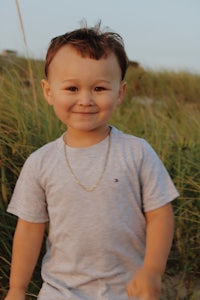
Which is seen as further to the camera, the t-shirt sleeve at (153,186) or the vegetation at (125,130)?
the vegetation at (125,130)

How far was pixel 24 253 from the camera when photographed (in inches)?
63.3

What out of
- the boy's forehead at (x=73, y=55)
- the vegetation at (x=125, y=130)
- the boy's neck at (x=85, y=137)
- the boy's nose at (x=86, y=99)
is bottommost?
the vegetation at (x=125, y=130)

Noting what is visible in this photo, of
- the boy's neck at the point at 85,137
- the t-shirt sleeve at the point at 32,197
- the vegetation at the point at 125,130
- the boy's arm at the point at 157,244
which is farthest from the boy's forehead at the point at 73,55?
the vegetation at the point at 125,130

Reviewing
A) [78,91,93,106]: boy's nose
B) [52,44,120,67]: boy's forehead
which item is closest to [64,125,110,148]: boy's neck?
[78,91,93,106]: boy's nose

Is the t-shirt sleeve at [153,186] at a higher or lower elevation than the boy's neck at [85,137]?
lower

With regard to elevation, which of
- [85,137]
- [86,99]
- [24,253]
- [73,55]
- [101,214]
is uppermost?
[73,55]

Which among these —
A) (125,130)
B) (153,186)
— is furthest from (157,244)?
(125,130)

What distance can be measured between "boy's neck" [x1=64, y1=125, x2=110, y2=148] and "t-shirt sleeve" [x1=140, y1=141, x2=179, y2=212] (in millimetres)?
147

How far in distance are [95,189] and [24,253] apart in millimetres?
319

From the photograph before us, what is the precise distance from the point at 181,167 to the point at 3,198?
35.2 inches

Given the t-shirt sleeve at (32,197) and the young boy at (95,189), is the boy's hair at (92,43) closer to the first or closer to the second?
the young boy at (95,189)

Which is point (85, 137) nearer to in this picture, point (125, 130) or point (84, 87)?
point (84, 87)

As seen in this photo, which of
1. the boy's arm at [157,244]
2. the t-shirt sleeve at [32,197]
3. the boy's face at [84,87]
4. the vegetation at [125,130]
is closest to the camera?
the boy's arm at [157,244]

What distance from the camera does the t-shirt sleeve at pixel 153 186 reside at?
1517 mm
